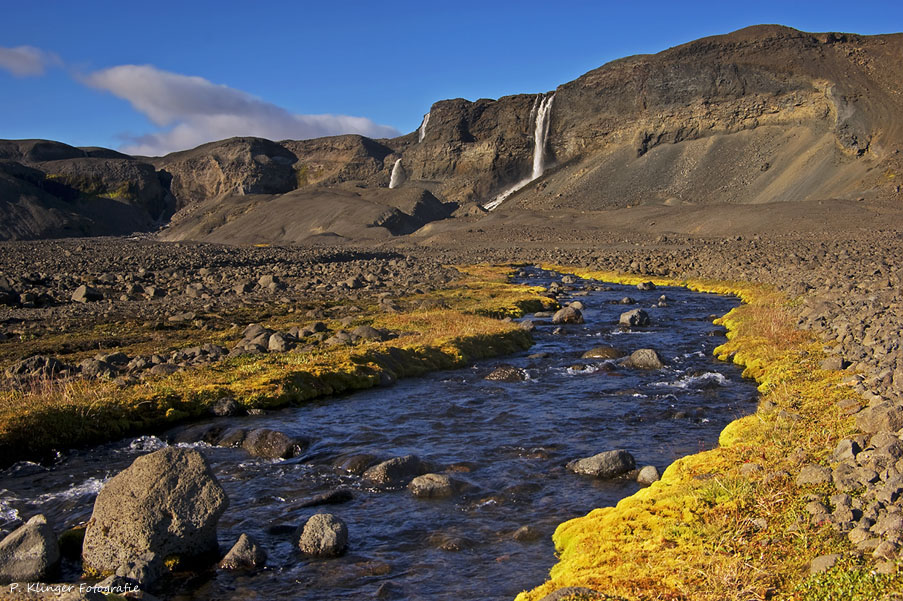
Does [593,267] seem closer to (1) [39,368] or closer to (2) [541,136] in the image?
(1) [39,368]

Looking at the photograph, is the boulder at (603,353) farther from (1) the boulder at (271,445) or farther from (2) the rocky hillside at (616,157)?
(2) the rocky hillside at (616,157)

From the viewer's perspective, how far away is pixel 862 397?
41.6ft

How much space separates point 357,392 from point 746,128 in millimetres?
103242

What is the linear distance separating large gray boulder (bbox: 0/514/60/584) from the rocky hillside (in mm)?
80648

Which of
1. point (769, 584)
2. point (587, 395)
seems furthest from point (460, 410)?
point (769, 584)

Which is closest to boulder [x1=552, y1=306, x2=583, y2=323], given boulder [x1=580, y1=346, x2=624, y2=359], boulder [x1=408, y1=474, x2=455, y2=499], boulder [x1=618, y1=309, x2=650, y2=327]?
boulder [x1=618, y1=309, x2=650, y2=327]

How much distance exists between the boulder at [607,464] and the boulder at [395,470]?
2.74 metres

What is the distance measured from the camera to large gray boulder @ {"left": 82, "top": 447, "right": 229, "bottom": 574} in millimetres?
9273

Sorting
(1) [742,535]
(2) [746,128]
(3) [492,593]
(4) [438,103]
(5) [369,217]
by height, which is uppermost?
(4) [438,103]

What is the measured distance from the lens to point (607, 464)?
12352 millimetres

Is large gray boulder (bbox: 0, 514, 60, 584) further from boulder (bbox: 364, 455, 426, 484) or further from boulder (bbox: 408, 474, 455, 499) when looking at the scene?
boulder (bbox: 408, 474, 455, 499)

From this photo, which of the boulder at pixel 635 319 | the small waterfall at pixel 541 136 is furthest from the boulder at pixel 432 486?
the small waterfall at pixel 541 136

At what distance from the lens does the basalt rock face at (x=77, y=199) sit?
146375 mm

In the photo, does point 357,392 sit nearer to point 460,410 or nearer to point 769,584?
point 460,410
